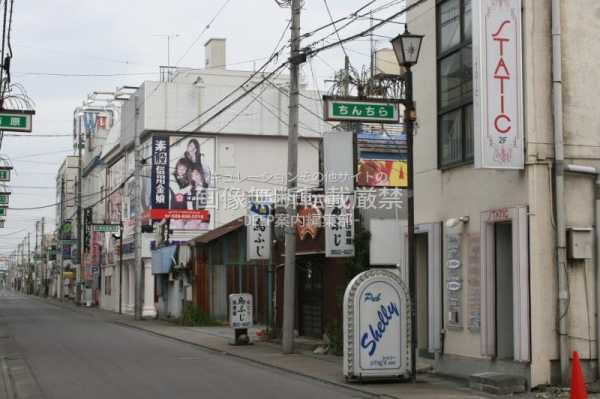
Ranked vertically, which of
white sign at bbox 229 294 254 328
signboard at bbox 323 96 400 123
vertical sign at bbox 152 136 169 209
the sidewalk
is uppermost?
vertical sign at bbox 152 136 169 209

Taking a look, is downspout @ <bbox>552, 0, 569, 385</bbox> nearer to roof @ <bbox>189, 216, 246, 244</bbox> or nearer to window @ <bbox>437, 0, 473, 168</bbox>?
window @ <bbox>437, 0, 473, 168</bbox>

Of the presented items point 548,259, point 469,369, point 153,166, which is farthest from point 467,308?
point 153,166

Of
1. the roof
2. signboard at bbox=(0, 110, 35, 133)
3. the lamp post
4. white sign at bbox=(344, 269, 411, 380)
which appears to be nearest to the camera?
the lamp post

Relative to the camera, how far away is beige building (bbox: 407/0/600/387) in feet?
49.0

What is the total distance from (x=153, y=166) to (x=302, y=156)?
9001 millimetres

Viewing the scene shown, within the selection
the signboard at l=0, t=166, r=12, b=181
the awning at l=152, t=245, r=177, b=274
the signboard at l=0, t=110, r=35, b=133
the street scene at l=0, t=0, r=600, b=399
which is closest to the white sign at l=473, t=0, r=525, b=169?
the street scene at l=0, t=0, r=600, b=399

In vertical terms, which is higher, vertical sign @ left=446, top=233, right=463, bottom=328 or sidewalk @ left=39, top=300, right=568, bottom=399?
vertical sign @ left=446, top=233, right=463, bottom=328

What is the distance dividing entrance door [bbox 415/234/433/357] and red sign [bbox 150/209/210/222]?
28.7 m

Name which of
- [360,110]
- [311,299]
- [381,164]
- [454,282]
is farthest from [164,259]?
[360,110]

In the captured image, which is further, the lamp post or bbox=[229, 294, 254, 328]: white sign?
bbox=[229, 294, 254, 328]: white sign

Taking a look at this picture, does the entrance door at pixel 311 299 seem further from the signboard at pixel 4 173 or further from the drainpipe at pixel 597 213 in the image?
the drainpipe at pixel 597 213

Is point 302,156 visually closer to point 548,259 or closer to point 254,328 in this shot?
point 254,328

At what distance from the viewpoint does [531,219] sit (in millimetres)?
14953

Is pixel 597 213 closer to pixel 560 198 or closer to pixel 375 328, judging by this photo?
pixel 560 198
